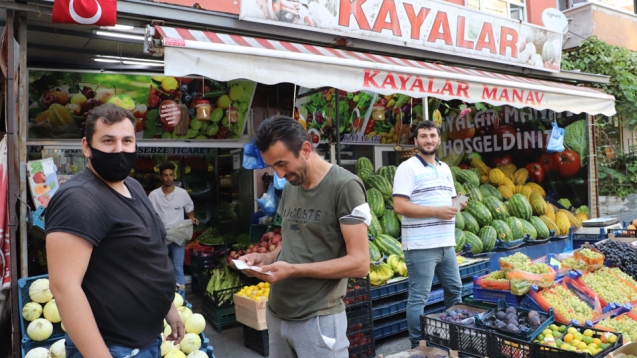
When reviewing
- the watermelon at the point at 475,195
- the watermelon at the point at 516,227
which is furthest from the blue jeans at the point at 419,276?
the watermelon at the point at 475,195

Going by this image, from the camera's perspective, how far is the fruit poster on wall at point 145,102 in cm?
579

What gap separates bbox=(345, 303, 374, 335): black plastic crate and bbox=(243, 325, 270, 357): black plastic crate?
0.88 meters

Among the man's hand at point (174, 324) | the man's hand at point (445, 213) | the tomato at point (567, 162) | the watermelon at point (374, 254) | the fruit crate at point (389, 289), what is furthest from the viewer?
the tomato at point (567, 162)

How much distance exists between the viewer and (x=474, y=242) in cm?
658

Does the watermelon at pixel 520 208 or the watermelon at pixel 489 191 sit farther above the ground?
the watermelon at pixel 489 191

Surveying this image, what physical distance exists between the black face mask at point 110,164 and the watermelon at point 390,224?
15.7 feet

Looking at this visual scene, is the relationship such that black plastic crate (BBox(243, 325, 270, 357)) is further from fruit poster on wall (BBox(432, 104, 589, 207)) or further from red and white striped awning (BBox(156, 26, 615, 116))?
fruit poster on wall (BBox(432, 104, 589, 207))

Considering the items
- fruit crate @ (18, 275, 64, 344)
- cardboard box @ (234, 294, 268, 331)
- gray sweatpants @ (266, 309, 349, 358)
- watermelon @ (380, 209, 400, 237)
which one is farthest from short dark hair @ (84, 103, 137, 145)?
watermelon @ (380, 209, 400, 237)

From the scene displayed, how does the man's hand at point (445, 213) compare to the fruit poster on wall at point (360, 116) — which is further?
the fruit poster on wall at point (360, 116)

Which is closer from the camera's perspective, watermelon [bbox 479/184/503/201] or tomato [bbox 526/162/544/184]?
watermelon [bbox 479/184/503/201]

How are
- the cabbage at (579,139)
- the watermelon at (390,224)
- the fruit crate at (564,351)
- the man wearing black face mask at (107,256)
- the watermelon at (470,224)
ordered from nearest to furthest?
1. the man wearing black face mask at (107,256)
2. the fruit crate at (564,351)
3. the watermelon at (390,224)
4. the watermelon at (470,224)
5. the cabbage at (579,139)

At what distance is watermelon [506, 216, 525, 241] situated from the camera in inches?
284

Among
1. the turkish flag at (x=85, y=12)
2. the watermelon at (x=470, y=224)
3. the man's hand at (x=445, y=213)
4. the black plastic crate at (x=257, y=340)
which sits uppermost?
the turkish flag at (x=85, y=12)

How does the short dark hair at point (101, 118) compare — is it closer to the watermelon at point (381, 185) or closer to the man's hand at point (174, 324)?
the man's hand at point (174, 324)
